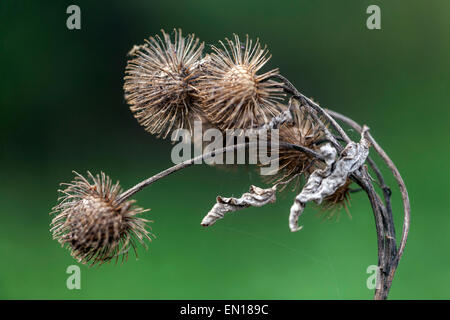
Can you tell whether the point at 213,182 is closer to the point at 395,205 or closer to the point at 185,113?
the point at 395,205

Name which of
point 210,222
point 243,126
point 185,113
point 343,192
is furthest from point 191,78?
point 343,192

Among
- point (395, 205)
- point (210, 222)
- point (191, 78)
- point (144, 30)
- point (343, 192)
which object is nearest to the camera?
point (210, 222)

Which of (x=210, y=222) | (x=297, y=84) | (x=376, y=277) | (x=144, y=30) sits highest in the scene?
(x=144, y=30)
